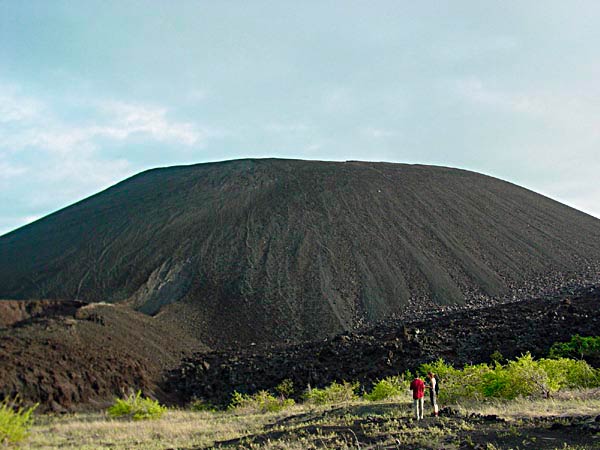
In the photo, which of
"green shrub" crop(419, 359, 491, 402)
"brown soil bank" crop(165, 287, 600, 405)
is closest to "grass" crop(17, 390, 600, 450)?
"green shrub" crop(419, 359, 491, 402)

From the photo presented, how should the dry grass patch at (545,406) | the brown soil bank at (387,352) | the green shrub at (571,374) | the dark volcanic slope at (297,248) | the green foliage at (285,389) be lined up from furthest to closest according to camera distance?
the dark volcanic slope at (297,248)
the brown soil bank at (387,352)
the green foliage at (285,389)
the green shrub at (571,374)
the dry grass patch at (545,406)

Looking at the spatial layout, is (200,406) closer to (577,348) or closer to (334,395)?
(334,395)

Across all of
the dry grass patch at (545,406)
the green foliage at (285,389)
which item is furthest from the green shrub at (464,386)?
the green foliage at (285,389)

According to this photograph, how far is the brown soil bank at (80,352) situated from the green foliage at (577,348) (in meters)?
15.8

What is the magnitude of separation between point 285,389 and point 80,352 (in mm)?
9039

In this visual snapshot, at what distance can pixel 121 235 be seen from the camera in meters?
50.6

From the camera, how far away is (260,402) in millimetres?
21641

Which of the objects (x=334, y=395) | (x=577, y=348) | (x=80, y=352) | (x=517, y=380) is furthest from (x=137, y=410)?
(x=577, y=348)

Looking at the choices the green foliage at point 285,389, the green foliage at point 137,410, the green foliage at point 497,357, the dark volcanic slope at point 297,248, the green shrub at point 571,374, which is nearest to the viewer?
the green shrub at point 571,374

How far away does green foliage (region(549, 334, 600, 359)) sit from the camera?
22062mm

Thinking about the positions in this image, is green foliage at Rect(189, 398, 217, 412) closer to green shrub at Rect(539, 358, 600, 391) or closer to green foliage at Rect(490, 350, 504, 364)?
green foliage at Rect(490, 350, 504, 364)

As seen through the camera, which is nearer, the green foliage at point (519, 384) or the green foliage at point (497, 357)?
the green foliage at point (519, 384)

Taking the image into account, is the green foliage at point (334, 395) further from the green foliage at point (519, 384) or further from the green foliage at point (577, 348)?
the green foliage at point (577, 348)

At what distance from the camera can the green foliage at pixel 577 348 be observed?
72.4ft
